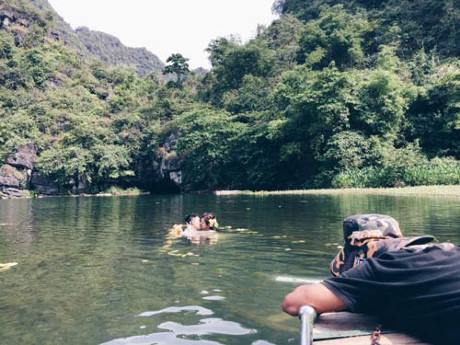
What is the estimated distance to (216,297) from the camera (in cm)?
688

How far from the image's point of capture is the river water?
17.7 ft

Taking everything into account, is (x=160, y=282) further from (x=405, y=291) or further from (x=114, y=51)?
(x=114, y=51)

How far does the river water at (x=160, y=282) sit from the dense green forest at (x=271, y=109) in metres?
26.5

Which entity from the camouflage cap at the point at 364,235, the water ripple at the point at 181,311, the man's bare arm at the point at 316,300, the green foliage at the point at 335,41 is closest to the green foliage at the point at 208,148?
the green foliage at the point at 335,41

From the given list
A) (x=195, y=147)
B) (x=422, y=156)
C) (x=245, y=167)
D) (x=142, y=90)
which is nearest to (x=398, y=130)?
(x=422, y=156)

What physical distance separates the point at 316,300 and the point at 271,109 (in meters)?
51.2

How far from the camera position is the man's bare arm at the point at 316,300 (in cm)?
320

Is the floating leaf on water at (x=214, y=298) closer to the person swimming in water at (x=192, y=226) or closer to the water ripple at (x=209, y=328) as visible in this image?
the water ripple at (x=209, y=328)

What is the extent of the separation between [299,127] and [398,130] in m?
8.70

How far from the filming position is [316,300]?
127 inches

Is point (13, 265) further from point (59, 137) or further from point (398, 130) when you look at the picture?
point (59, 137)

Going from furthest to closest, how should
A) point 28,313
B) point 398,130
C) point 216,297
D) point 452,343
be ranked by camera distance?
point 398,130 → point 216,297 → point 28,313 → point 452,343

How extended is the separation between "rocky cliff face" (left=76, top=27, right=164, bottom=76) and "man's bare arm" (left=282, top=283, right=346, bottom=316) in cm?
16293

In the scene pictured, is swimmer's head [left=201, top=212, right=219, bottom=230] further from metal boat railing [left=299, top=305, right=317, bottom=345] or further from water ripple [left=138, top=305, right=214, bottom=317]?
metal boat railing [left=299, top=305, right=317, bottom=345]
